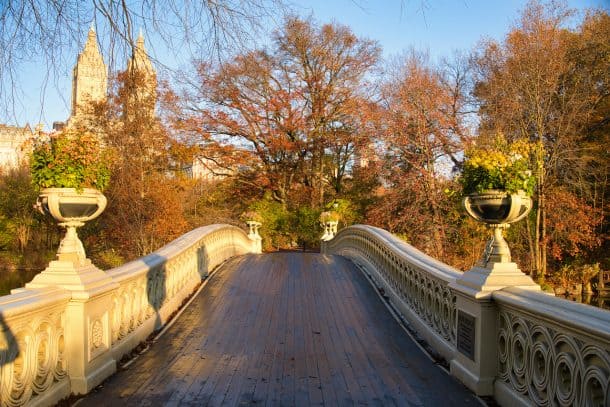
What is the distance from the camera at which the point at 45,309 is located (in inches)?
145

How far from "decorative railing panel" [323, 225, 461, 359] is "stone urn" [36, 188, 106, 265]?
3555 millimetres

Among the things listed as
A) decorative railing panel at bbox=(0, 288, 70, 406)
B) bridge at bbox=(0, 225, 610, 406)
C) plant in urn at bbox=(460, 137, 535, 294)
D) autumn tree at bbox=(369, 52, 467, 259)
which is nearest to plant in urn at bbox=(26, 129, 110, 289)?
bridge at bbox=(0, 225, 610, 406)

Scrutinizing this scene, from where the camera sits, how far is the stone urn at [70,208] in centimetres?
441

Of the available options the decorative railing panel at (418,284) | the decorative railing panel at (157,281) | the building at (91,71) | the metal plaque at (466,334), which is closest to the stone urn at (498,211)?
the metal plaque at (466,334)

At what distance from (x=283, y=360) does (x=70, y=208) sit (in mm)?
2567

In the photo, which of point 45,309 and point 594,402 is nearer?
point 594,402

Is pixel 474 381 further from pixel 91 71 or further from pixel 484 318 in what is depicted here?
pixel 91 71

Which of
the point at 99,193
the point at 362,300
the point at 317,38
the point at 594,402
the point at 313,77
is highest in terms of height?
the point at 317,38

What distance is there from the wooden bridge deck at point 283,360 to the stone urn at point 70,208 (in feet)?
3.90

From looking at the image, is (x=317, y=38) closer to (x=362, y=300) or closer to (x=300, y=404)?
(x=362, y=300)

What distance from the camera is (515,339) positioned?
396cm

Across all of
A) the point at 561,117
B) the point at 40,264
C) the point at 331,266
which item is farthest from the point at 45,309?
the point at 40,264

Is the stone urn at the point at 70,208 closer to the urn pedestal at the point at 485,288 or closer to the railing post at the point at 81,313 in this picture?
the railing post at the point at 81,313

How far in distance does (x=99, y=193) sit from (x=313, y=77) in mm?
26849
